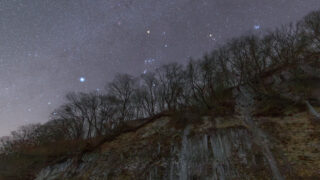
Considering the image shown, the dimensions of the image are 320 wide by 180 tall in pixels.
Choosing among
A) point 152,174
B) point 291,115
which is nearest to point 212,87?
point 291,115

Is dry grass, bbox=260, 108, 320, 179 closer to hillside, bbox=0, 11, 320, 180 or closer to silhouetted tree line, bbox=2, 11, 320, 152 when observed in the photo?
hillside, bbox=0, 11, 320, 180

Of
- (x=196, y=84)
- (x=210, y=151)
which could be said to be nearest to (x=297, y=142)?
(x=210, y=151)

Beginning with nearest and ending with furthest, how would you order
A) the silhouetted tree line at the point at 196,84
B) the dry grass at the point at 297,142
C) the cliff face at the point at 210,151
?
the dry grass at the point at 297,142 → the cliff face at the point at 210,151 → the silhouetted tree line at the point at 196,84

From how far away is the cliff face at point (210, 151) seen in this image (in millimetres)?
11773

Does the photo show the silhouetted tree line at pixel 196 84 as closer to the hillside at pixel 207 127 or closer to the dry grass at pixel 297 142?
the hillside at pixel 207 127

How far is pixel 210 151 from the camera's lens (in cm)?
1570

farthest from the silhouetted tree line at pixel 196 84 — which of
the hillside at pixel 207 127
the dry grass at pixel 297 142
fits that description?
the dry grass at pixel 297 142

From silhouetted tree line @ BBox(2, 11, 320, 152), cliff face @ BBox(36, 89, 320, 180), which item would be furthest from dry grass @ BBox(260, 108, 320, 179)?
silhouetted tree line @ BBox(2, 11, 320, 152)

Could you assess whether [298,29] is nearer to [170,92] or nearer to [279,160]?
[170,92]

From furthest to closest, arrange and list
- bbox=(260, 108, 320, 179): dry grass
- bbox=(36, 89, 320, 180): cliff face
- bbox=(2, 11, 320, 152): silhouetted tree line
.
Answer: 1. bbox=(2, 11, 320, 152): silhouetted tree line
2. bbox=(36, 89, 320, 180): cliff face
3. bbox=(260, 108, 320, 179): dry grass

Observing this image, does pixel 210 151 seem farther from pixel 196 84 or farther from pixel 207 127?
pixel 196 84

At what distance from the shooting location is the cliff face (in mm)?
11773

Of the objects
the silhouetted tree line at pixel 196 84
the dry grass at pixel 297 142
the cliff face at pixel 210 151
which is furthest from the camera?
the silhouetted tree line at pixel 196 84

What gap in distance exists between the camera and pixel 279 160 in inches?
464
